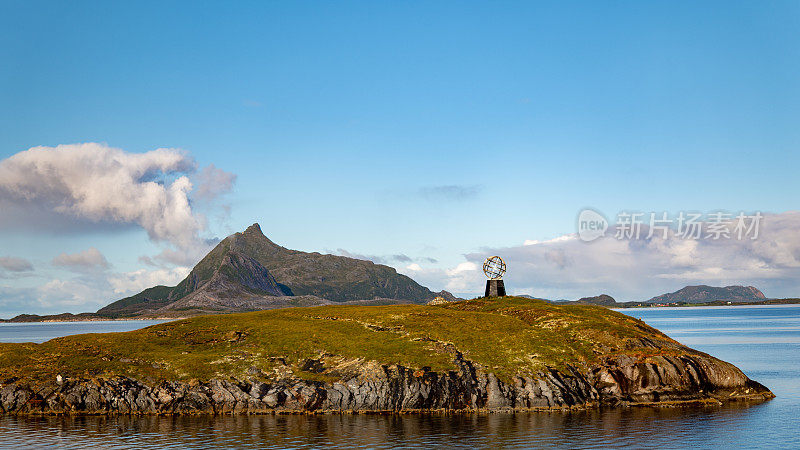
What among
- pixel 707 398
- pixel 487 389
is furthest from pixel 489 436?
pixel 707 398

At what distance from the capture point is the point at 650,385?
79.4m

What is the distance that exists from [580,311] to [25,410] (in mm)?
83829

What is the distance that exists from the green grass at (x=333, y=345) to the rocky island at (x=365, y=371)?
0.26 meters

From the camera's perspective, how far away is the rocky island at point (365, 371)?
7631 cm

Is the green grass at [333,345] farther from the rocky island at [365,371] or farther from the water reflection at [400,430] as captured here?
the water reflection at [400,430]

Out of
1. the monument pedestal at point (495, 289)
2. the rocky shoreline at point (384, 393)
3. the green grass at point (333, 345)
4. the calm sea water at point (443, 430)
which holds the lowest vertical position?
the calm sea water at point (443, 430)

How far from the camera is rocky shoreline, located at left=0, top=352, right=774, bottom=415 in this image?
249 feet

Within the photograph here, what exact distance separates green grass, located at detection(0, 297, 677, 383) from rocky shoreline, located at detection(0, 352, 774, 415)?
6.03 ft

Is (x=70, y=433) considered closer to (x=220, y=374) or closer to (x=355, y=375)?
(x=220, y=374)

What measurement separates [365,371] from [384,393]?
13.6 feet

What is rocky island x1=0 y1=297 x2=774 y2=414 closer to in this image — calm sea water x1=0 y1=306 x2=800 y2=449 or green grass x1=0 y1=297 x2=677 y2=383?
green grass x1=0 y1=297 x2=677 y2=383

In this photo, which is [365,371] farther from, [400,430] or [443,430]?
[443,430]

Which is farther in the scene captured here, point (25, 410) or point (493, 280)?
point (493, 280)

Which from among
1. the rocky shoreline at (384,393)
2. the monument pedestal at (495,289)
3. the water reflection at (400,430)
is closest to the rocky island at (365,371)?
the rocky shoreline at (384,393)
